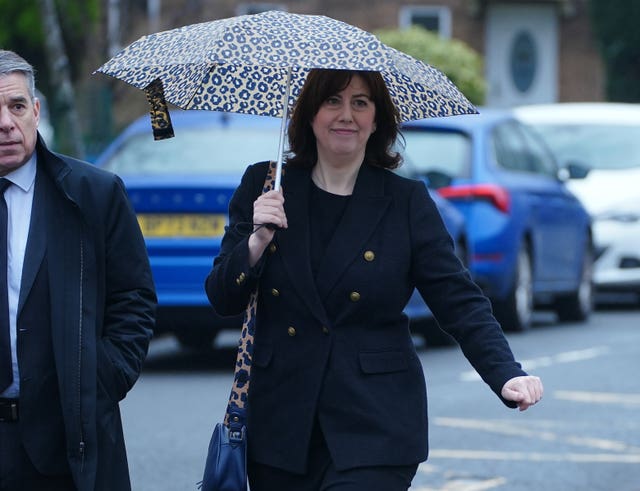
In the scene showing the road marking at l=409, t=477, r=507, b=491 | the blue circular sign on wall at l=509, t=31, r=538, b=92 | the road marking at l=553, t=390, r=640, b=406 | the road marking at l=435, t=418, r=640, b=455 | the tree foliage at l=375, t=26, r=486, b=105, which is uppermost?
the road marking at l=409, t=477, r=507, b=491

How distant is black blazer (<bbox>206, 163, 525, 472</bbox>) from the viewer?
4223 millimetres

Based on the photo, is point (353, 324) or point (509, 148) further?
point (509, 148)

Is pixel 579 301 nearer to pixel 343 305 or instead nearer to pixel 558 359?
pixel 558 359

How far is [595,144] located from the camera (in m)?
16.6

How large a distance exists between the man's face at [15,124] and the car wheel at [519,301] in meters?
9.05

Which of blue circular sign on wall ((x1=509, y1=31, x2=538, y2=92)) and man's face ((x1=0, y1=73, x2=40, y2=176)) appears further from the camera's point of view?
blue circular sign on wall ((x1=509, y1=31, x2=538, y2=92))

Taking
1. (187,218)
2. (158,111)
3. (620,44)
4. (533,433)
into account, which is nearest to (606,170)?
(187,218)

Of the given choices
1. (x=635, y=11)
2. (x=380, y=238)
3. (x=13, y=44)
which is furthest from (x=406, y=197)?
(x=635, y=11)

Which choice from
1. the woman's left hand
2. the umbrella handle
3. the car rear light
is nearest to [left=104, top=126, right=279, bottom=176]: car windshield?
the car rear light

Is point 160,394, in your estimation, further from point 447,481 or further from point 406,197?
point 406,197

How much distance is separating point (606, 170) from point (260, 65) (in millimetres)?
12420

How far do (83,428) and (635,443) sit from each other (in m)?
4.87

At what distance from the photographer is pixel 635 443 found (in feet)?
27.7

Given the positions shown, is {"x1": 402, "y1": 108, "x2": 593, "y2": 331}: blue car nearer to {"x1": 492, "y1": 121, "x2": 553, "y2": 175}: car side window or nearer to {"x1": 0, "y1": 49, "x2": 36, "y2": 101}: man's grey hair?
{"x1": 492, "y1": 121, "x2": 553, "y2": 175}: car side window
